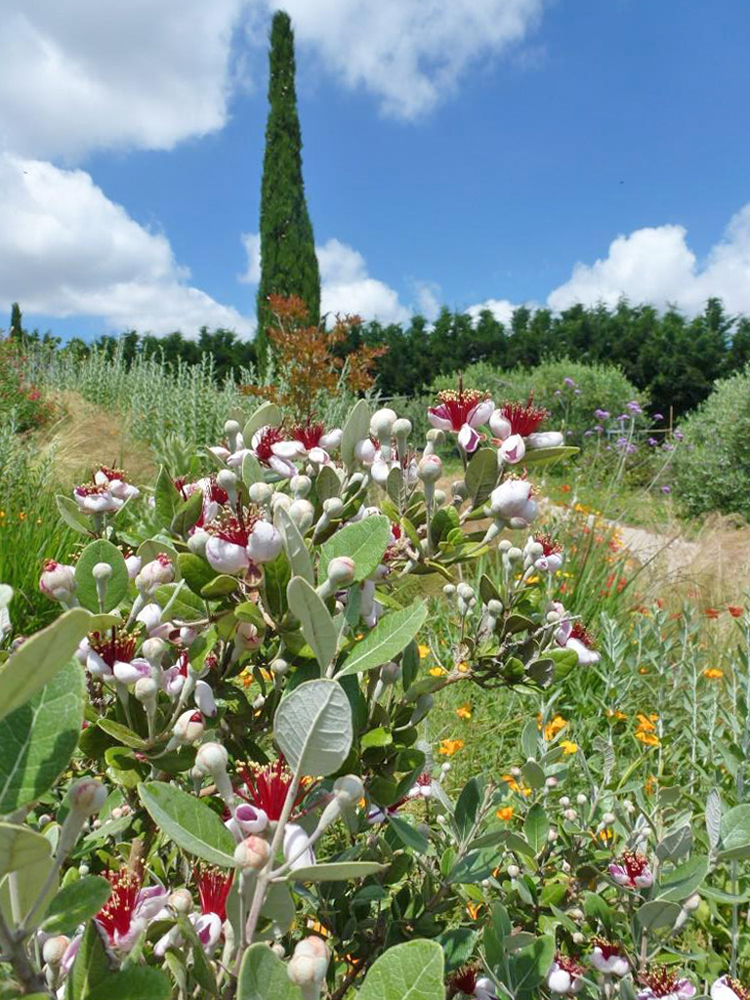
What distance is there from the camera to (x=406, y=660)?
827 millimetres

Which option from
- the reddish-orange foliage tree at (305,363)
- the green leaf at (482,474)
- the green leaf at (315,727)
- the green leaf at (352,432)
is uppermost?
the reddish-orange foliage tree at (305,363)

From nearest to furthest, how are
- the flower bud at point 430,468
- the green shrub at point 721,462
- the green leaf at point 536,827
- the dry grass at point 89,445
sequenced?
the flower bud at point 430,468
the green leaf at point 536,827
the dry grass at point 89,445
the green shrub at point 721,462

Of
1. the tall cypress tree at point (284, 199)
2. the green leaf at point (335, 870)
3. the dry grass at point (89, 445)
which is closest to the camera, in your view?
the green leaf at point (335, 870)

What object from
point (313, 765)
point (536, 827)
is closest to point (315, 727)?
point (313, 765)

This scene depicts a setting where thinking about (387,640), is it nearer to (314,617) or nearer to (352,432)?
(314,617)

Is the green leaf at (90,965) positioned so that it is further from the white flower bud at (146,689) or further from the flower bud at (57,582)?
the flower bud at (57,582)

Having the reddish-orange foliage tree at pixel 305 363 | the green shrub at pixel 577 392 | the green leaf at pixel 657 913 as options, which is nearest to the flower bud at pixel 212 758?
the green leaf at pixel 657 913

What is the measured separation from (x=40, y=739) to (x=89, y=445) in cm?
671

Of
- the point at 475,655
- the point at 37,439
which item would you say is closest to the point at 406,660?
the point at 475,655

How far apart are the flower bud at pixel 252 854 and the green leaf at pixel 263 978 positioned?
0.04 meters

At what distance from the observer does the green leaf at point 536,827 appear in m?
1.07

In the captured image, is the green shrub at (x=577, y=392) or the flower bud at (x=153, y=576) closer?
the flower bud at (x=153, y=576)

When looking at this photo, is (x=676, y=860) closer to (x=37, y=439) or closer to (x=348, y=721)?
(x=348, y=721)

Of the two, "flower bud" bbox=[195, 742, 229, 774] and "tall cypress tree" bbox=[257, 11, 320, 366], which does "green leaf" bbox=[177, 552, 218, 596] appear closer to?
"flower bud" bbox=[195, 742, 229, 774]
